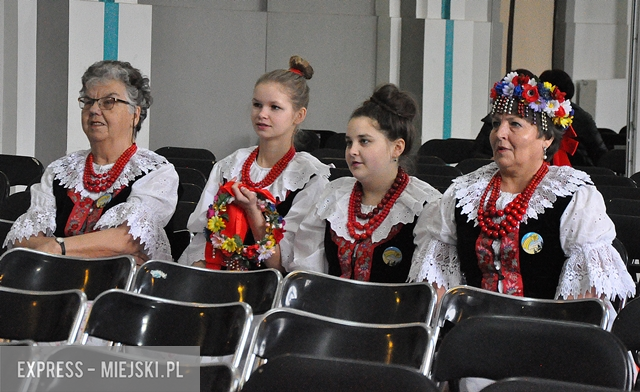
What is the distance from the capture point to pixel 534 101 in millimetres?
3543

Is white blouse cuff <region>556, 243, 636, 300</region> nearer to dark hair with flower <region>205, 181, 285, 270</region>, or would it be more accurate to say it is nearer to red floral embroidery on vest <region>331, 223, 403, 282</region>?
red floral embroidery on vest <region>331, 223, 403, 282</region>

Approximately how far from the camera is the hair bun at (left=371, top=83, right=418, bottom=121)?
3.94 meters

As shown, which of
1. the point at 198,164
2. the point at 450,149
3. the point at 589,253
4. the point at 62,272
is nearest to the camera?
the point at 589,253

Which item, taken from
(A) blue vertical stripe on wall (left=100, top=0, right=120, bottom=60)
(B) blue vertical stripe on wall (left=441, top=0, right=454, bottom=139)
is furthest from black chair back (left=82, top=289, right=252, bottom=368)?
(B) blue vertical stripe on wall (left=441, top=0, right=454, bottom=139)

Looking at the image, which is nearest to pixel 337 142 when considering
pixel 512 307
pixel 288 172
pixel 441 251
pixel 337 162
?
pixel 337 162

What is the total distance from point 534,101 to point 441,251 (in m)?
0.64

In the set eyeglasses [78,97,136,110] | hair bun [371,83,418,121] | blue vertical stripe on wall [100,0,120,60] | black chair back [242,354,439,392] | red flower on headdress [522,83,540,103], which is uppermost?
blue vertical stripe on wall [100,0,120,60]

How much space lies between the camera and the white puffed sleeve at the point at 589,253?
132 inches

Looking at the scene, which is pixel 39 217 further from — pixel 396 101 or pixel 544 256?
pixel 544 256

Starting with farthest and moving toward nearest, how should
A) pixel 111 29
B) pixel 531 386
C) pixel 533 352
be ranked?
pixel 111 29
pixel 533 352
pixel 531 386

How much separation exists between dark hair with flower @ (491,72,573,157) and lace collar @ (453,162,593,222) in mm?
157

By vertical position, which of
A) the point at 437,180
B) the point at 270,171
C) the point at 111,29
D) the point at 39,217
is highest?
the point at 111,29

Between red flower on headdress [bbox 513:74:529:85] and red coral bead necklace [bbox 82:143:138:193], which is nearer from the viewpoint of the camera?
red flower on headdress [bbox 513:74:529:85]

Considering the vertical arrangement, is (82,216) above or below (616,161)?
below
